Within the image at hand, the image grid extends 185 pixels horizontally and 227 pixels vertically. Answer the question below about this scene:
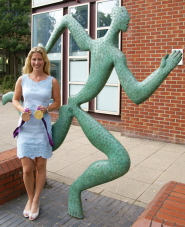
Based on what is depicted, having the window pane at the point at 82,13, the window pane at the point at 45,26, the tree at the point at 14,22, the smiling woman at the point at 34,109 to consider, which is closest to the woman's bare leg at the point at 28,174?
the smiling woman at the point at 34,109

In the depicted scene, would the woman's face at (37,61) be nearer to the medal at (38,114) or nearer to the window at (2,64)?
the medal at (38,114)

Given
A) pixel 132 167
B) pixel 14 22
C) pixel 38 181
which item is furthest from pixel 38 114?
pixel 14 22

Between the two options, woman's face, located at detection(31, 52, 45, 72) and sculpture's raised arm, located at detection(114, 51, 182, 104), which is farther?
woman's face, located at detection(31, 52, 45, 72)

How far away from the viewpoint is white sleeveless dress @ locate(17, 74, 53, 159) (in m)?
2.74

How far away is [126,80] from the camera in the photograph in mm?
2533

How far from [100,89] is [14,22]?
15.7 metres

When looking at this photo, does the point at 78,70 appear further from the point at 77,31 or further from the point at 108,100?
→ the point at 77,31

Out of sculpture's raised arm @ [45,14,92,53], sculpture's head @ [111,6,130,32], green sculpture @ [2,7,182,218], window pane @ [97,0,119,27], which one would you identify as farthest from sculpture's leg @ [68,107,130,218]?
window pane @ [97,0,119,27]

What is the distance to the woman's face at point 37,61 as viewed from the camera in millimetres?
2764

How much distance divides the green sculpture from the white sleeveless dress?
27 centimetres

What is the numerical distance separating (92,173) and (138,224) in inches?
30.8

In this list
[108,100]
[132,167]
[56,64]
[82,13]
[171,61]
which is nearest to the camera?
[171,61]

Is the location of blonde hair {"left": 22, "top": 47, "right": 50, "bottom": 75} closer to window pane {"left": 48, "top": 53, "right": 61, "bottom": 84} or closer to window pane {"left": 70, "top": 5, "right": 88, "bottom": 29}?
window pane {"left": 70, "top": 5, "right": 88, "bottom": 29}

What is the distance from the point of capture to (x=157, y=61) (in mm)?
5926
